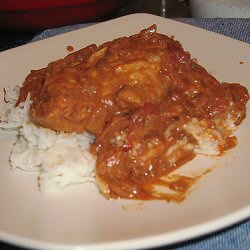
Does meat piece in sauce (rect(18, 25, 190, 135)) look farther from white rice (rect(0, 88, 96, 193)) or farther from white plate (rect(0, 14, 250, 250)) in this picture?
white plate (rect(0, 14, 250, 250))

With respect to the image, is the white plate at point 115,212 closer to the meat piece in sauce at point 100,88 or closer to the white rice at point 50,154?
the white rice at point 50,154

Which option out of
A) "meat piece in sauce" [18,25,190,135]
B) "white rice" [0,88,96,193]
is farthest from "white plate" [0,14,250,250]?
"meat piece in sauce" [18,25,190,135]

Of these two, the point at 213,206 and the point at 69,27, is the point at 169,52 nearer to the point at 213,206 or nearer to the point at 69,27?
the point at 213,206

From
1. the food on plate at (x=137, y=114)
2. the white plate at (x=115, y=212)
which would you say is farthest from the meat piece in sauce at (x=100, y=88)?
the white plate at (x=115, y=212)

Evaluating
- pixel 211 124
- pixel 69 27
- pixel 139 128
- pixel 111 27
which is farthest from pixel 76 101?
pixel 69 27

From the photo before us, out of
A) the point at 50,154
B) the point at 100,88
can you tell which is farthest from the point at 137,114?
the point at 50,154
